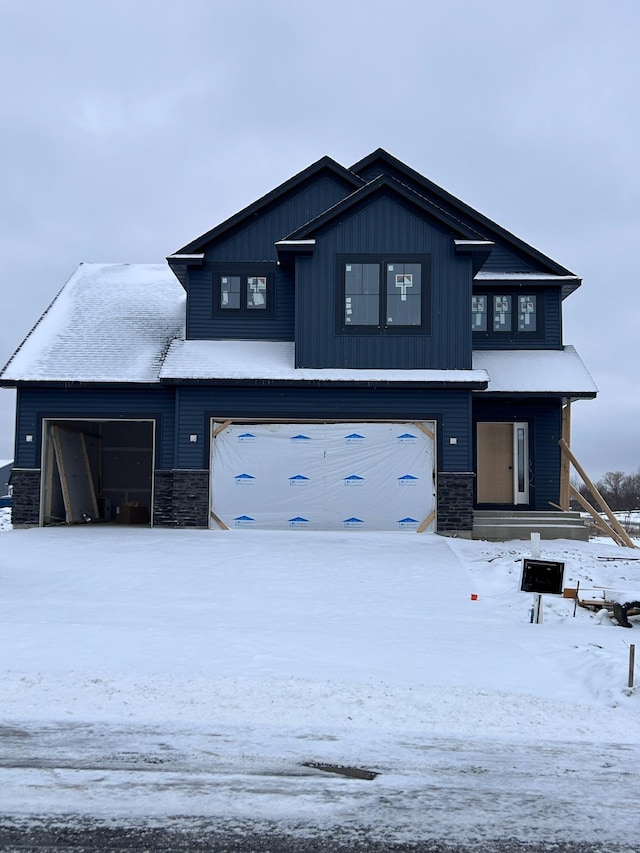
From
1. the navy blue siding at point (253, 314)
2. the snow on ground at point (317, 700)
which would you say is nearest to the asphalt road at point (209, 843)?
the snow on ground at point (317, 700)

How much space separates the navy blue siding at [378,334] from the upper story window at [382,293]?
17 centimetres

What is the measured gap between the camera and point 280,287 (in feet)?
58.6

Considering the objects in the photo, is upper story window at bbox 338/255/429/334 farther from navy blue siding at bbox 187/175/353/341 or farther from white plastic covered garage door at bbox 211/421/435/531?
white plastic covered garage door at bbox 211/421/435/531

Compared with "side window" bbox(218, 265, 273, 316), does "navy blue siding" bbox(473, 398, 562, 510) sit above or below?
below

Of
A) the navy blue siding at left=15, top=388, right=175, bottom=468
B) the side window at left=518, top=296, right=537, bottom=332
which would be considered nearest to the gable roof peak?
the navy blue siding at left=15, top=388, right=175, bottom=468

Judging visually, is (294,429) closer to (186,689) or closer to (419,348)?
(419,348)

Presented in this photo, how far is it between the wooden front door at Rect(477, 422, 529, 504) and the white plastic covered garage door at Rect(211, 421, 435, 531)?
339cm

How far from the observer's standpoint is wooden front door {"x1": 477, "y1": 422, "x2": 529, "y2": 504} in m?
19.1

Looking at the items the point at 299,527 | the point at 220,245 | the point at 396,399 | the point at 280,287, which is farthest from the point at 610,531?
the point at 220,245

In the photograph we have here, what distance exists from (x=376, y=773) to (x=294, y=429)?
40.0 ft

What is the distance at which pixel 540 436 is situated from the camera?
19016mm

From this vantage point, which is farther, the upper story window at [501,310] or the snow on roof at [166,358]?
the upper story window at [501,310]

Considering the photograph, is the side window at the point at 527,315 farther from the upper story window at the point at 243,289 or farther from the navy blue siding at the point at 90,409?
the navy blue siding at the point at 90,409

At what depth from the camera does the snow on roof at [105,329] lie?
17.2 m
